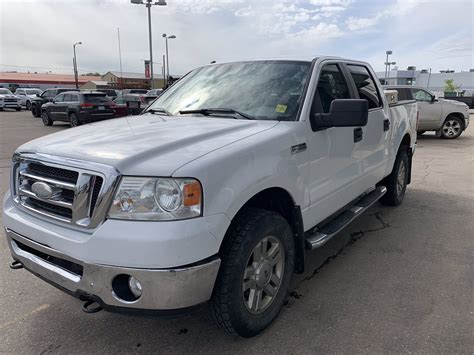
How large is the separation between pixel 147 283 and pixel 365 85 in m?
3.42

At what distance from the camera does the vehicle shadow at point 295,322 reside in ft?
8.81

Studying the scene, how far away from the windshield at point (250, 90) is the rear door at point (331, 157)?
7.7 inches

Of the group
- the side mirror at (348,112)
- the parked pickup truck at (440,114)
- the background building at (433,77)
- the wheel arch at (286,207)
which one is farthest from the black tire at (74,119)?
the background building at (433,77)

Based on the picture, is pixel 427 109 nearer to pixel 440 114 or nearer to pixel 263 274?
pixel 440 114

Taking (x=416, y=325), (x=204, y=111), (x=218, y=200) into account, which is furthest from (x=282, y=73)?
(x=416, y=325)

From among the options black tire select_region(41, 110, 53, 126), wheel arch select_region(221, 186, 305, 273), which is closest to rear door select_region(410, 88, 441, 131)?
wheel arch select_region(221, 186, 305, 273)

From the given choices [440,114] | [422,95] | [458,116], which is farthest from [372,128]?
[458,116]

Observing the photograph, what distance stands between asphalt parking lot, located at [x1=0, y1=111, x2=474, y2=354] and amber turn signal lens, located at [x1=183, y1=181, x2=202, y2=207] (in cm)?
108

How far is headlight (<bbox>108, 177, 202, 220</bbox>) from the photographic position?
2.18 metres

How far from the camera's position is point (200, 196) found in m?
2.20

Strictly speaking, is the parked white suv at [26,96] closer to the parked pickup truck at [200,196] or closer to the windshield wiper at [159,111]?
the windshield wiper at [159,111]

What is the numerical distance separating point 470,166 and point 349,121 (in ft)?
24.5

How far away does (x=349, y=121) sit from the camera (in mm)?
2984

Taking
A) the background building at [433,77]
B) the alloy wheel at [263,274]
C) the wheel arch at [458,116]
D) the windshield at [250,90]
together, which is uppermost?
the background building at [433,77]
